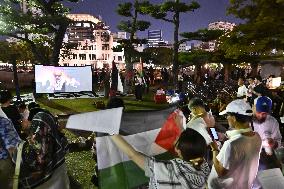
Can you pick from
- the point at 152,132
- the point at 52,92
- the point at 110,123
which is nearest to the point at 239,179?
the point at 152,132

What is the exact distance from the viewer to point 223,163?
3750mm

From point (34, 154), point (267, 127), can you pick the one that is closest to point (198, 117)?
point (267, 127)

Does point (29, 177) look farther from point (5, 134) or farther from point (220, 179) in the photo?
point (220, 179)

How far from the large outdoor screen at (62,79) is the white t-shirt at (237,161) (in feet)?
57.8

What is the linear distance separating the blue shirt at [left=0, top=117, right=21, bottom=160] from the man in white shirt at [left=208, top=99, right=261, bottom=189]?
2236mm

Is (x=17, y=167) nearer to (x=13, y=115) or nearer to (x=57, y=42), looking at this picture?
(x=13, y=115)

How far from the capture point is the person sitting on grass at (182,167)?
2.89m

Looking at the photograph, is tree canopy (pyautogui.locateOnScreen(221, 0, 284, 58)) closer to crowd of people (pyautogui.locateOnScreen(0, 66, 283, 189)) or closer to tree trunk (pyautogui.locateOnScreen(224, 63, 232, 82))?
tree trunk (pyautogui.locateOnScreen(224, 63, 232, 82))

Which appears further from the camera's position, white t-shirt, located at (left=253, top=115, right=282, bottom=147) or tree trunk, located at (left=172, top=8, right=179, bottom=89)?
tree trunk, located at (left=172, top=8, right=179, bottom=89)

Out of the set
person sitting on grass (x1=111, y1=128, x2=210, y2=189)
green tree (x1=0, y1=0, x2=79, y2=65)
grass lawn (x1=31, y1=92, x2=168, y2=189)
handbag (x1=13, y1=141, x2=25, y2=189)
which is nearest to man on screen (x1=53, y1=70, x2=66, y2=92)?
grass lawn (x1=31, y1=92, x2=168, y2=189)

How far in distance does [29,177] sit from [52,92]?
16.6 metres

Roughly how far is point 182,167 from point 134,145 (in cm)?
91

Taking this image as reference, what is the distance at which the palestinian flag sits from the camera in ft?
11.4

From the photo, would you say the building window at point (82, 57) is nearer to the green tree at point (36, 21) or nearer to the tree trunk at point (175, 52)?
the tree trunk at point (175, 52)
